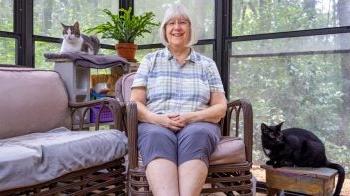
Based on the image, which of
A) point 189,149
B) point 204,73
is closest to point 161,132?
point 189,149

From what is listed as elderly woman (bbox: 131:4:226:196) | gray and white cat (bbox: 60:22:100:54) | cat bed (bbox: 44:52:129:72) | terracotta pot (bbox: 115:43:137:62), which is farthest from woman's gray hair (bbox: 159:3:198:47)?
terracotta pot (bbox: 115:43:137:62)

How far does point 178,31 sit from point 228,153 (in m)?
0.72

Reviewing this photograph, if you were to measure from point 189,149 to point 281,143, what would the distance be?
97 cm

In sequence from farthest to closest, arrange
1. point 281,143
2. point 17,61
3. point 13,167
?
point 17,61
point 281,143
point 13,167

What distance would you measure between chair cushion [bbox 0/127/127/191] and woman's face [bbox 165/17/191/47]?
58 cm

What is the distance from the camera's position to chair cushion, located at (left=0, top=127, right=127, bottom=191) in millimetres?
1412

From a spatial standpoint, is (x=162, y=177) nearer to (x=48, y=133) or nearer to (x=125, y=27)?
(x=48, y=133)

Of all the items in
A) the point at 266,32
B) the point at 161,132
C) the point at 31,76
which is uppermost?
the point at 266,32

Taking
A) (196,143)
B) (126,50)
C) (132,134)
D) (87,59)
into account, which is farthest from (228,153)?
(126,50)

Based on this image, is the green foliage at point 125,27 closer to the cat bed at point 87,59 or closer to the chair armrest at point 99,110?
the cat bed at point 87,59

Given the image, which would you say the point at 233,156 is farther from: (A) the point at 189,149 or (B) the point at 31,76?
(B) the point at 31,76

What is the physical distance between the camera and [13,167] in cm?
140

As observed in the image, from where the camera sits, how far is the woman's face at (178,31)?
2.04 metres

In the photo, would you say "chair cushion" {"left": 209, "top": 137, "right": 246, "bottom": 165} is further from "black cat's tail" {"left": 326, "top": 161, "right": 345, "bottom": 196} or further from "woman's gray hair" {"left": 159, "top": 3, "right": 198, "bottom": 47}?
"black cat's tail" {"left": 326, "top": 161, "right": 345, "bottom": 196}
